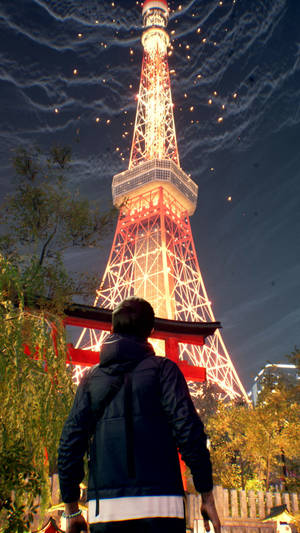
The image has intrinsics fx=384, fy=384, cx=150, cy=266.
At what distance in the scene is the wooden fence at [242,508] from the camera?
343 inches

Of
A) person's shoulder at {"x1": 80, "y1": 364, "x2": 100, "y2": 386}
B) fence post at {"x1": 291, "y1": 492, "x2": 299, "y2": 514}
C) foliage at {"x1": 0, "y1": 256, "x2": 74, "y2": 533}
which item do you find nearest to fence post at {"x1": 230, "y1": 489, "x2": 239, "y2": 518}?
fence post at {"x1": 291, "y1": 492, "x2": 299, "y2": 514}

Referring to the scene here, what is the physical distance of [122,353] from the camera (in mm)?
1982

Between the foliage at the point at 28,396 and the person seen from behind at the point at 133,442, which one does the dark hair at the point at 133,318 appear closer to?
the person seen from behind at the point at 133,442

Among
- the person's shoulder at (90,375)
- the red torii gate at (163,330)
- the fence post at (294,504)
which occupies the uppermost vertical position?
the red torii gate at (163,330)

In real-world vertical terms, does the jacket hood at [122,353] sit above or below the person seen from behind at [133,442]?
above

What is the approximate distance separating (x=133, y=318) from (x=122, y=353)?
0.23 m

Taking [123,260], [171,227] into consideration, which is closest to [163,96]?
[171,227]

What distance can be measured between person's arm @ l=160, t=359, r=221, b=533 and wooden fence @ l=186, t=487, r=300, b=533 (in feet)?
26.0

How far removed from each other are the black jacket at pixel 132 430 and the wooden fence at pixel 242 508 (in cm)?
800

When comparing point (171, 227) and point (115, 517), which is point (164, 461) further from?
point (171, 227)

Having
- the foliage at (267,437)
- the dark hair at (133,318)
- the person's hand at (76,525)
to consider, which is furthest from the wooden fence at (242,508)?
the dark hair at (133,318)

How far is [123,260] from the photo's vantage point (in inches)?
1414

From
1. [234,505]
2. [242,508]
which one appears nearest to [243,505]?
→ [242,508]

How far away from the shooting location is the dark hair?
213 cm
